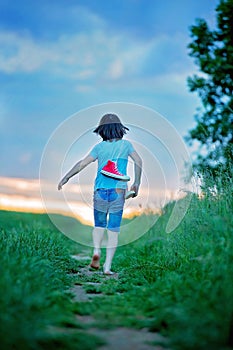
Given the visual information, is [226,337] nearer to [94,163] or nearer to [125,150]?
[125,150]

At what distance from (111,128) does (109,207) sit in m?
0.94

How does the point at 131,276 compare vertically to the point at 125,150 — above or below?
below

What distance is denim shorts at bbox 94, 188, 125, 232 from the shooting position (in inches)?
245

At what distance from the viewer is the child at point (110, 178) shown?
6.21 metres

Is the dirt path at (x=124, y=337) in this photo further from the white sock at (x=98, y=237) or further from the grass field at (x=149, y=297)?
the white sock at (x=98, y=237)

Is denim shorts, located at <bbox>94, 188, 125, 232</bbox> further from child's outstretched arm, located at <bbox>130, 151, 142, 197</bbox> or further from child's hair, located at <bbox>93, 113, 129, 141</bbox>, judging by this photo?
child's hair, located at <bbox>93, 113, 129, 141</bbox>

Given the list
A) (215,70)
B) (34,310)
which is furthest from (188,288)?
(215,70)

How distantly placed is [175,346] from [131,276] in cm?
276

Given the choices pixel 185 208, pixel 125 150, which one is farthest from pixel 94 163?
pixel 185 208

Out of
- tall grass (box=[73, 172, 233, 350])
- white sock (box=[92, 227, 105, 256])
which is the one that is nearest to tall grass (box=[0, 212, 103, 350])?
Answer: tall grass (box=[73, 172, 233, 350])

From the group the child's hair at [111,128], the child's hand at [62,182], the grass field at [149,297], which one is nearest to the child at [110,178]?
the child's hair at [111,128]

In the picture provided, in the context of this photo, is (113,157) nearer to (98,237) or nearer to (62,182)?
(62,182)

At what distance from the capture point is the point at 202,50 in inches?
529

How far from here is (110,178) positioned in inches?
245
